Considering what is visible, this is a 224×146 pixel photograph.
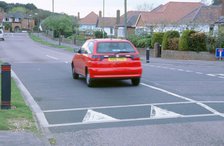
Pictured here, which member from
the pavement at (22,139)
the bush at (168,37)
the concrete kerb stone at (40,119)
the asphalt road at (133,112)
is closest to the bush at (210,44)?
the bush at (168,37)

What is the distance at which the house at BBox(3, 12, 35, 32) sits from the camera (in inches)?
6850

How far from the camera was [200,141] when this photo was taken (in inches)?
266

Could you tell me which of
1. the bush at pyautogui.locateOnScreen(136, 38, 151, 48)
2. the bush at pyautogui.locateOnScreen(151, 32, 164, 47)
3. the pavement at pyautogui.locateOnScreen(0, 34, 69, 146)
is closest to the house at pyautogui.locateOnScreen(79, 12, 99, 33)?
the bush at pyautogui.locateOnScreen(136, 38, 151, 48)

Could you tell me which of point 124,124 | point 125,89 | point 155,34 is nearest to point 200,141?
point 124,124

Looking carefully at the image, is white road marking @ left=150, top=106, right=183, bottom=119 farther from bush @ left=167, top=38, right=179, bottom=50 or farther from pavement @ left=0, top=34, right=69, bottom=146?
bush @ left=167, top=38, right=179, bottom=50

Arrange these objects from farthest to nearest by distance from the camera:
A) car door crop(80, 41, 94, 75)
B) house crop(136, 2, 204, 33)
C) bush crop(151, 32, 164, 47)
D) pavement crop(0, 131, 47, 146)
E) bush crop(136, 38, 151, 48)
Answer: house crop(136, 2, 204, 33), bush crop(136, 38, 151, 48), bush crop(151, 32, 164, 47), car door crop(80, 41, 94, 75), pavement crop(0, 131, 47, 146)

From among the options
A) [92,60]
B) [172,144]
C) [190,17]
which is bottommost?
[172,144]

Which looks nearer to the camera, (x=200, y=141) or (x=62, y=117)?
(x=200, y=141)

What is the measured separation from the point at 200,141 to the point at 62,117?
310 cm

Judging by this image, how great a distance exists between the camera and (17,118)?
26.9 feet

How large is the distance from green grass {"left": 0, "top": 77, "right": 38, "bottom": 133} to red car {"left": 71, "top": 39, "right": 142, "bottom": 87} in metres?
4.15

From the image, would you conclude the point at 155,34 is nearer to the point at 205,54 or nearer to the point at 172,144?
the point at 205,54

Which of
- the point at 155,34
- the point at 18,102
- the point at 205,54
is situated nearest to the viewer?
the point at 18,102

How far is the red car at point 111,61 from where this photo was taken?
13.6m
